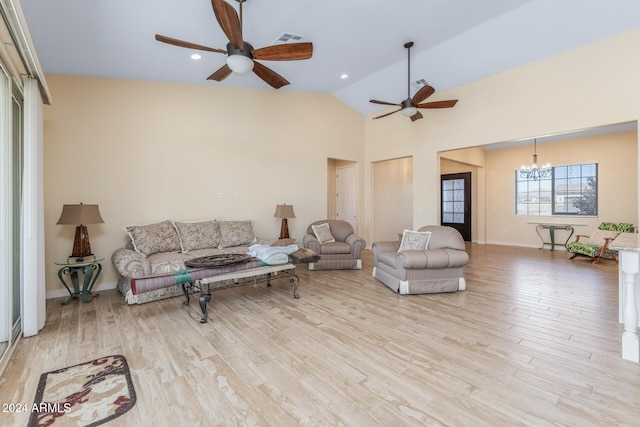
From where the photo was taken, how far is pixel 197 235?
183 inches

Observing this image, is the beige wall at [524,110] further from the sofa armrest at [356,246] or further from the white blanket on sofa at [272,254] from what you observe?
the white blanket on sofa at [272,254]

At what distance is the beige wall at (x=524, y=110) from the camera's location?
3873 millimetres

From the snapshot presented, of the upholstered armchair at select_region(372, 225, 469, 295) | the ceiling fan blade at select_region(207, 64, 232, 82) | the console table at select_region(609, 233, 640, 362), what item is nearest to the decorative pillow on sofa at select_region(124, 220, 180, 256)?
the ceiling fan blade at select_region(207, 64, 232, 82)

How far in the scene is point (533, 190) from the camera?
8.07 m

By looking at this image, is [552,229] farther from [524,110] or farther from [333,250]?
[333,250]

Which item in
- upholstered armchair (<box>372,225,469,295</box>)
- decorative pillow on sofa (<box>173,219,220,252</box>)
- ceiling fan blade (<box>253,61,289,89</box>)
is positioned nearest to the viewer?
ceiling fan blade (<box>253,61,289,89</box>)

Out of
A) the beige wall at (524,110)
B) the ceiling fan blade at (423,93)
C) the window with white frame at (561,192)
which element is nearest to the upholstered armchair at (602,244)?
the beige wall at (524,110)

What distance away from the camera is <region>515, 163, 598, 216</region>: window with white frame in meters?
7.14

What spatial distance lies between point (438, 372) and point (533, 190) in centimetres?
801

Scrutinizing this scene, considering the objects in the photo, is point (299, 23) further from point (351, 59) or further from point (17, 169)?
point (17, 169)

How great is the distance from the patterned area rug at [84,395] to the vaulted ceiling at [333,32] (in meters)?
3.32

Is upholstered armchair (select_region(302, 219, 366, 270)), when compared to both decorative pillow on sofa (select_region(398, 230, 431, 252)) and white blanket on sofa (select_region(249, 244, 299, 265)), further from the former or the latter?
white blanket on sofa (select_region(249, 244, 299, 265))

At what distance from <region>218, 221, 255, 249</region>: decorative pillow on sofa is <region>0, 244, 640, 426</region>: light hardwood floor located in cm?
113

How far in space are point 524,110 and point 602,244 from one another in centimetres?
353
